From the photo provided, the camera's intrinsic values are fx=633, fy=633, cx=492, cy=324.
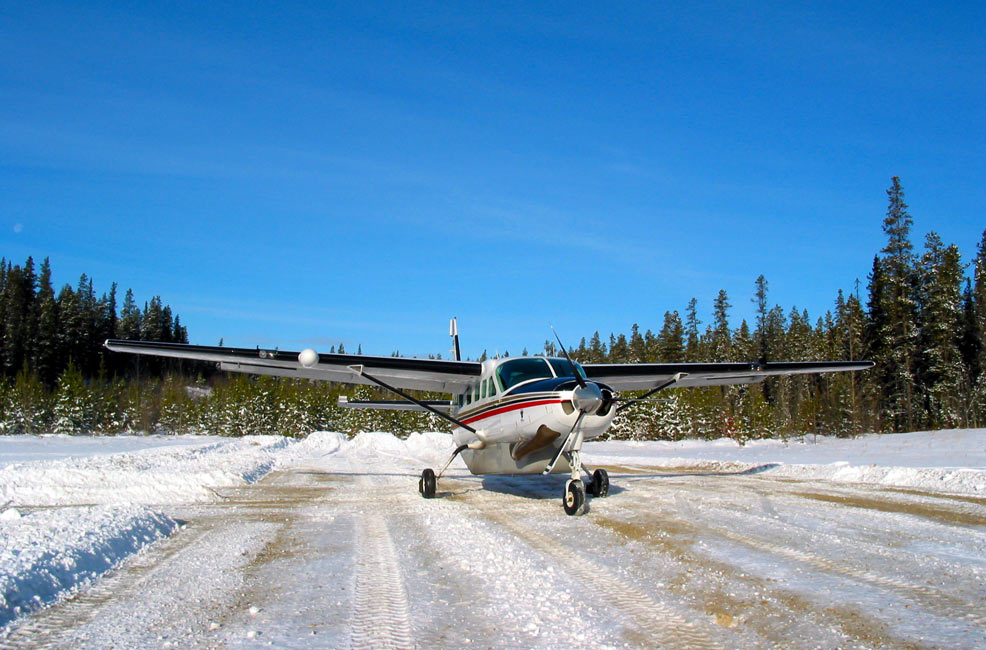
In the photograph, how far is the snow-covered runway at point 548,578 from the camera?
394 centimetres

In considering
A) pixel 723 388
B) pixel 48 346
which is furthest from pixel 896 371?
pixel 48 346

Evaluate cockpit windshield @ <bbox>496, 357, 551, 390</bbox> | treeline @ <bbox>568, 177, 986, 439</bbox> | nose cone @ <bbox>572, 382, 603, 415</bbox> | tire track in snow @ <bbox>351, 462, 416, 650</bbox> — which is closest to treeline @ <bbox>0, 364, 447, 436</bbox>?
treeline @ <bbox>568, 177, 986, 439</bbox>

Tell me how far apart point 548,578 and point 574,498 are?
4.45 meters

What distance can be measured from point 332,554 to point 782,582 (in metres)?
4.32

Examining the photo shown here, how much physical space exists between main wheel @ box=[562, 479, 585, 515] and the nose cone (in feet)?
3.80

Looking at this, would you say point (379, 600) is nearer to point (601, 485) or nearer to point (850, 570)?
point (850, 570)

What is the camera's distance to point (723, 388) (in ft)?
230

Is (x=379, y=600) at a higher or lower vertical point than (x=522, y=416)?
lower

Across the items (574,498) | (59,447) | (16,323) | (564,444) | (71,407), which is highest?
(16,323)

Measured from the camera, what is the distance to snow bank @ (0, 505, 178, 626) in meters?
4.65

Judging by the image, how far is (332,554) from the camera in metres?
6.64

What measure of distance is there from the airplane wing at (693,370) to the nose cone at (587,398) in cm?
417

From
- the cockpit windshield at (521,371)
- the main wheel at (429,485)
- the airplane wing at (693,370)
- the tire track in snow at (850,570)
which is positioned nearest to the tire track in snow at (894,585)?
the tire track in snow at (850,570)

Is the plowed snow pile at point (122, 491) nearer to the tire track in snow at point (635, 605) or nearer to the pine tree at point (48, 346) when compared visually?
the tire track in snow at point (635, 605)
